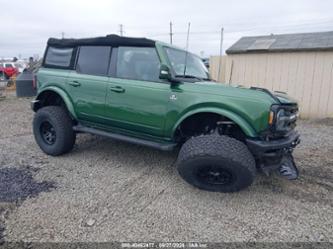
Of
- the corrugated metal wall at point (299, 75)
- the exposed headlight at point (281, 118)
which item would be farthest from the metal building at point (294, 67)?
the exposed headlight at point (281, 118)

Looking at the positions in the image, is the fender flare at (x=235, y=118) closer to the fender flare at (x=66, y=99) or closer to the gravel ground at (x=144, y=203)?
the gravel ground at (x=144, y=203)

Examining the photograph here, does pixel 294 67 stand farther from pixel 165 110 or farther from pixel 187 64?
pixel 165 110

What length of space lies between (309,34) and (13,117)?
427 inches

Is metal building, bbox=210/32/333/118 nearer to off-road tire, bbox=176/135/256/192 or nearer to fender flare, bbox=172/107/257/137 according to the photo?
fender flare, bbox=172/107/257/137

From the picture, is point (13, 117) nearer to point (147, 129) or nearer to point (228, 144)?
point (147, 129)

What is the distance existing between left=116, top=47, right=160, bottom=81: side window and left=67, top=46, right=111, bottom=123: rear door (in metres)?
0.26

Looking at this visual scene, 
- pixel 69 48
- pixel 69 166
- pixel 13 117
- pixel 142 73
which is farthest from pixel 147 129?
pixel 13 117

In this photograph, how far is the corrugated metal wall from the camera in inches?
346

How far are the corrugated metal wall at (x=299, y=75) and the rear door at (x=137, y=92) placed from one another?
5707 mm

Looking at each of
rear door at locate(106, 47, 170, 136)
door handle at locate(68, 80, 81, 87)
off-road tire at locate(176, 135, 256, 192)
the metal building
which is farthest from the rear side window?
the metal building

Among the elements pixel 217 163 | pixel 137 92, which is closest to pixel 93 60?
pixel 137 92

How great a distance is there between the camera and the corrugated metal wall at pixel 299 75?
8781 mm

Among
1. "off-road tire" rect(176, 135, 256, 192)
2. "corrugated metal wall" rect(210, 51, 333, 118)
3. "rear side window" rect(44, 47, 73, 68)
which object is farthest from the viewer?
"corrugated metal wall" rect(210, 51, 333, 118)

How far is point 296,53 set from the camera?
9062 mm
